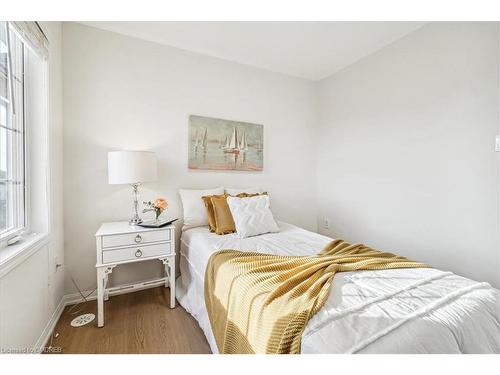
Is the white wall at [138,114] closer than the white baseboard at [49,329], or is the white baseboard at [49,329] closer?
the white baseboard at [49,329]

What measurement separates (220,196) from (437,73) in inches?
91.1

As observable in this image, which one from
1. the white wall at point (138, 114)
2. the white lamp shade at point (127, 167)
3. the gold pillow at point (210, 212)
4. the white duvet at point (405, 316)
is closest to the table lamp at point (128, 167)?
the white lamp shade at point (127, 167)

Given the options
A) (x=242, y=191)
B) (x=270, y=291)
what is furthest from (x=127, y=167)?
(x=270, y=291)

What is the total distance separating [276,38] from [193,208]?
1.95 meters

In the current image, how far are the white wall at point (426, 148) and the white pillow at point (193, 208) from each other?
6.04ft

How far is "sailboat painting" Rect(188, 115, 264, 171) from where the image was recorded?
257 centimetres

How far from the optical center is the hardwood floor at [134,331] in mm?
1541

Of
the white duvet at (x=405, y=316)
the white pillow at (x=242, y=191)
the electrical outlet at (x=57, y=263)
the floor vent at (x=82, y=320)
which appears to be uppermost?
the white pillow at (x=242, y=191)

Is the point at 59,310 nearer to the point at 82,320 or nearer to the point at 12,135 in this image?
the point at 82,320

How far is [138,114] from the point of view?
7.61 feet

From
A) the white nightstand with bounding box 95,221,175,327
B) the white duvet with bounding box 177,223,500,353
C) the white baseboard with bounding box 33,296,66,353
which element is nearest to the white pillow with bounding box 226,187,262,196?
the white nightstand with bounding box 95,221,175,327

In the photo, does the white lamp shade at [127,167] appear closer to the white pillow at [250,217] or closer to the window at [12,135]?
the window at [12,135]

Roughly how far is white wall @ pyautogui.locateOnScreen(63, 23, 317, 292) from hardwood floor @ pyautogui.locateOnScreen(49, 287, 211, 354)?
350 millimetres

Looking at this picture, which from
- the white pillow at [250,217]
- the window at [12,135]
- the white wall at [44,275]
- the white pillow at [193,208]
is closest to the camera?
the white wall at [44,275]
